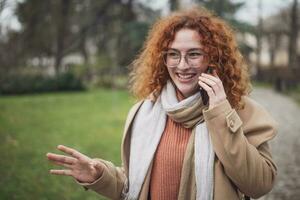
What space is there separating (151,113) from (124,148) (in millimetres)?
260

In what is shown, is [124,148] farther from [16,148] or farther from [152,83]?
[16,148]

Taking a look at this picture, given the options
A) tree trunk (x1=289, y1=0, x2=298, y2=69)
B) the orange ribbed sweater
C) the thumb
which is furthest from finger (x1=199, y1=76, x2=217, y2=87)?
tree trunk (x1=289, y1=0, x2=298, y2=69)

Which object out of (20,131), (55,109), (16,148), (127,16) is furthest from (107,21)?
(16,148)

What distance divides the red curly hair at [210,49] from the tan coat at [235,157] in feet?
0.37

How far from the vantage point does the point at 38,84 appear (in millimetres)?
29031

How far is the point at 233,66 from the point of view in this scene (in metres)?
2.53

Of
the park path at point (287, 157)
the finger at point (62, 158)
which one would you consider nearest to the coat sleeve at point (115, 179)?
the finger at point (62, 158)

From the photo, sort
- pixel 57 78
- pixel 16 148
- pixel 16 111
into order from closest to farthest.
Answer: pixel 16 148 < pixel 16 111 < pixel 57 78

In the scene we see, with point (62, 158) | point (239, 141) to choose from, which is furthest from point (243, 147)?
point (62, 158)

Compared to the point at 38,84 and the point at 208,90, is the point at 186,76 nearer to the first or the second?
the point at 208,90

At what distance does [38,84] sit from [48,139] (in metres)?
18.5

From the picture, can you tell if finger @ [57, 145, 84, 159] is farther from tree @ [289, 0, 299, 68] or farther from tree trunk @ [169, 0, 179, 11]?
tree @ [289, 0, 299, 68]

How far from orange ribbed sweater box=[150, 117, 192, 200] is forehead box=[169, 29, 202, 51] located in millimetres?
419

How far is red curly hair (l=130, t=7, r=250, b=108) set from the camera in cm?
245
